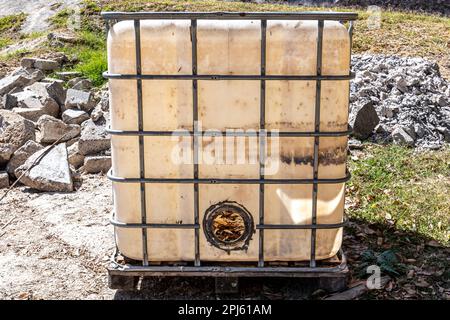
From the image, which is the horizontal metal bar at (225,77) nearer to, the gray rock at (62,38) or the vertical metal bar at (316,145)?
the vertical metal bar at (316,145)

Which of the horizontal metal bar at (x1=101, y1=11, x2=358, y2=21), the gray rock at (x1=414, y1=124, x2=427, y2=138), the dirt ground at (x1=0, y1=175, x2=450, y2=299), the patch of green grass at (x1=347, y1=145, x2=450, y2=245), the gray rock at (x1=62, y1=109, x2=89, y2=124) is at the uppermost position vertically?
the horizontal metal bar at (x1=101, y1=11, x2=358, y2=21)

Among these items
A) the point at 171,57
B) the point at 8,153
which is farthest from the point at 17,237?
the point at 171,57

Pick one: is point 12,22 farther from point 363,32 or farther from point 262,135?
point 262,135

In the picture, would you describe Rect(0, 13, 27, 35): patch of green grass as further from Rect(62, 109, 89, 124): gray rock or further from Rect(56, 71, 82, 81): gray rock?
Rect(62, 109, 89, 124): gray rock

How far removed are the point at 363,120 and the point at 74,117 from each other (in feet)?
12.5

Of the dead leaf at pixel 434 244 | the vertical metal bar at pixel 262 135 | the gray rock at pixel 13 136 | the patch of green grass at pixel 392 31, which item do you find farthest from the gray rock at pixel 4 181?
the patch of green grass at pixel 392 31

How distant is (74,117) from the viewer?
8125 mm

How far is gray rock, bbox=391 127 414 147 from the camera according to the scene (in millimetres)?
7348

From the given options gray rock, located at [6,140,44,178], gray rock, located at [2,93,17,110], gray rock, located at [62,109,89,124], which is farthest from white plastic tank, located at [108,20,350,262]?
gray rock, located at [2,93,17,110]

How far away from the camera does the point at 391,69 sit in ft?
31.3

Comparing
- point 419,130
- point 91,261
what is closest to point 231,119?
point 91,261

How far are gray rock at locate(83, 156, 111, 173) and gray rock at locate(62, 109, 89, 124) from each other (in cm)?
127

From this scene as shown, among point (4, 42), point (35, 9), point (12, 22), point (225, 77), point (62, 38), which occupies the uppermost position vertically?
point (35, 9)
